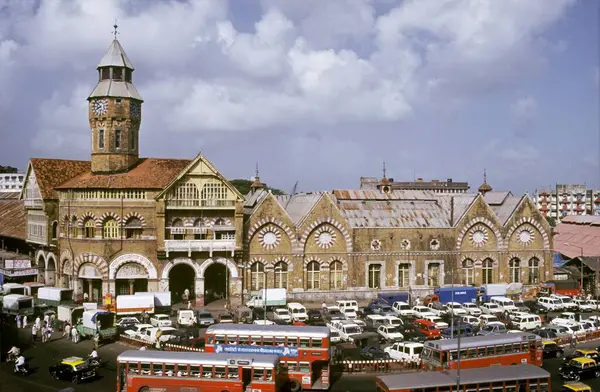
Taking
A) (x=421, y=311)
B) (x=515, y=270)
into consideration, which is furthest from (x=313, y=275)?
(x=515, y=270)

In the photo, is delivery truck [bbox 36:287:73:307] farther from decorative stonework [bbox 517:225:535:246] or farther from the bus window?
decorative stonework [bbox 517:225:535:246]

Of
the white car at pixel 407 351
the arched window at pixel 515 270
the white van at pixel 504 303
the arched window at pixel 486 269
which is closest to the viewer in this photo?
the white car at pixel 407 351

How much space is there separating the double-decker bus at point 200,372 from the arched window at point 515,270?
153ft

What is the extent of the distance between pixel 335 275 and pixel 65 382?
35546 mm

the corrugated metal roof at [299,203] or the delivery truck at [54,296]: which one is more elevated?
the corrugated metal roof at [299,203]

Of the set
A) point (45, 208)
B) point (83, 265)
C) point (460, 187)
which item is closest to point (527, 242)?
point (83, 265)

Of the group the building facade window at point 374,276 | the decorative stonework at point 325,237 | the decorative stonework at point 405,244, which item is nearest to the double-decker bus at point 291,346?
the decorative stonework at point 325,237

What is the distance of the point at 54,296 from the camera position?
208 feet

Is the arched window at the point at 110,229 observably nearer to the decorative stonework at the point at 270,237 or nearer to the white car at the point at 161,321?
the white car at the point at 161,321

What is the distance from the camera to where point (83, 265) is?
67.1 metres

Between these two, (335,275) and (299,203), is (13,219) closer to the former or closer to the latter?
(299,203)

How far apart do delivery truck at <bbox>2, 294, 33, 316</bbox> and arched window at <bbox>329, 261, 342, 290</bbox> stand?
30701mm

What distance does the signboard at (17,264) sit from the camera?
3000 inches

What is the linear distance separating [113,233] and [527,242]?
46966 millimetres
